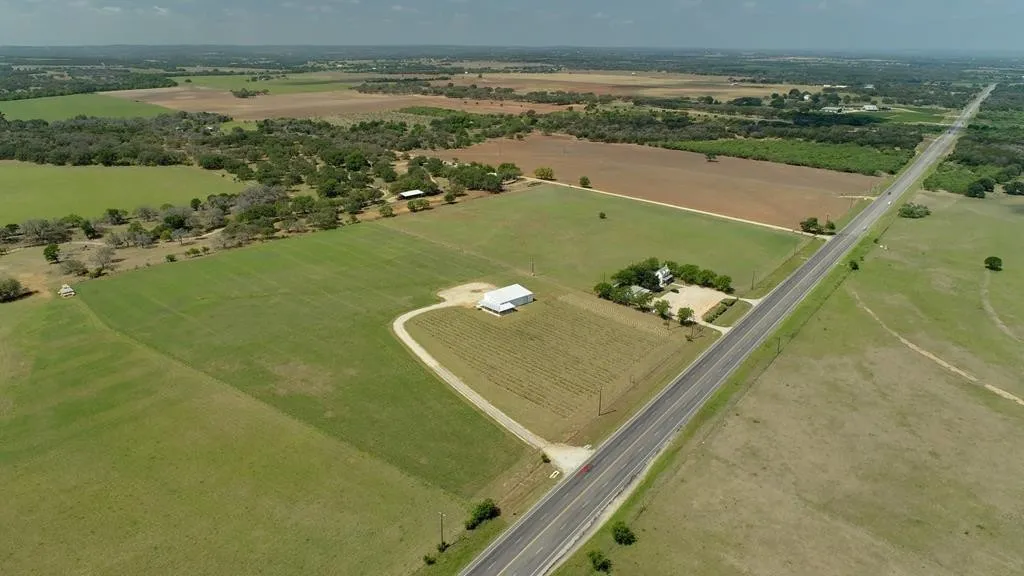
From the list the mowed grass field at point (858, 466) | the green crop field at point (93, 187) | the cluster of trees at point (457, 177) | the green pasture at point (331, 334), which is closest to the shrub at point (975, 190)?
the mowed grass field at point (858, 466)

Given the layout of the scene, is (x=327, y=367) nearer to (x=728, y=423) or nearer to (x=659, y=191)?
(x=728, y=423)

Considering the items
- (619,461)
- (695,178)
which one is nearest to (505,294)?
(619,461)

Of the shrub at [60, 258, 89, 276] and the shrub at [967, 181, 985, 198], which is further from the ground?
the shrub at [967, 181, 985, 198]

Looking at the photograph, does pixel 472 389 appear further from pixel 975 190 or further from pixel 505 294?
pixel 975 190

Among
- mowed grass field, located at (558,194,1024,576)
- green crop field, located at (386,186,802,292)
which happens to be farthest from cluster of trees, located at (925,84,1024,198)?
mowed grass field, located at (558,194,1024,576)

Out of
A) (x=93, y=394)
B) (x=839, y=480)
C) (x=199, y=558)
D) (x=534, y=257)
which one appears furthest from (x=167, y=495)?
(x=534, y=257)

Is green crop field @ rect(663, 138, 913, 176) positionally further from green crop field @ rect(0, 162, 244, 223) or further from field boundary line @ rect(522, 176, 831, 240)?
green crop field @ rect(0, 162, 244, 223)

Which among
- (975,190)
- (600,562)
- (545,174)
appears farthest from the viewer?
(545,174)
